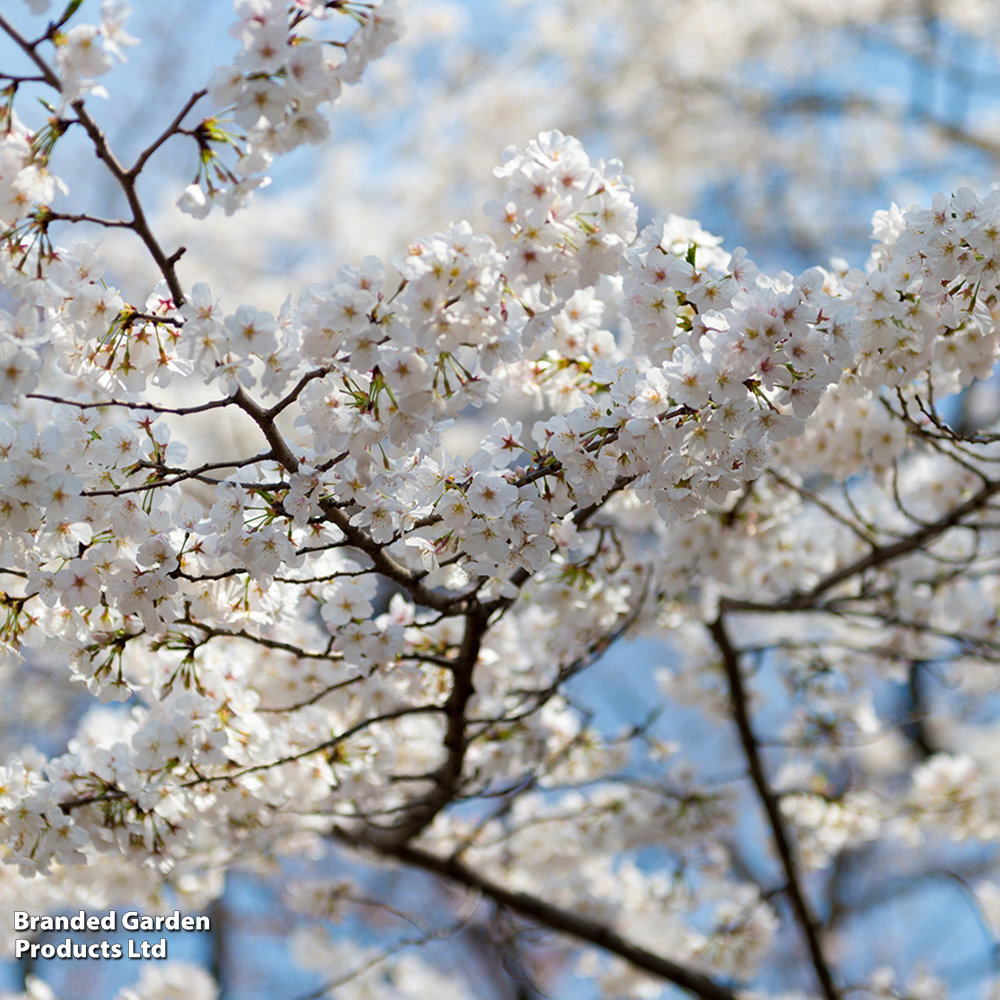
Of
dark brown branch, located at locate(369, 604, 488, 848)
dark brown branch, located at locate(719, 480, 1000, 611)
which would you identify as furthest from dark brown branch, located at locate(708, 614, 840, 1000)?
dark brown branch, located at locate(369, 604, 488, 848)

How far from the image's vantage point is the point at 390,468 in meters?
1.52

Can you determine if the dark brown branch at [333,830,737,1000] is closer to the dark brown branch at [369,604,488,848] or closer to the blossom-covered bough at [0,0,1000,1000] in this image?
the blossom-covered bough at [0,0,1000,1000]

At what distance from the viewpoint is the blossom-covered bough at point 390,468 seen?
50.8 inches

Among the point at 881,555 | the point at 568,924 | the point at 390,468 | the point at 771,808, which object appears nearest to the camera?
the point at 390,468

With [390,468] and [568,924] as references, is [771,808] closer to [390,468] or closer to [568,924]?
[568,924]

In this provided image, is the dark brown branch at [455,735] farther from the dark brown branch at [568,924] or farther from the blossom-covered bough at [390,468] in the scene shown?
A: the dark brown branch at [568,924]

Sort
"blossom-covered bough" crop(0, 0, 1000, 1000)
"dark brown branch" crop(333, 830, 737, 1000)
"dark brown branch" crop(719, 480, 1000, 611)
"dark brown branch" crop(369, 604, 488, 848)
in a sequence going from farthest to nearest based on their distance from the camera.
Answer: "dark brown branch" crop(333, 830, 737, 1000) → "dark brown branch" crop(719, 480, 1000, 611) → "dark brown branch" crop(369, 604, 488, 848) → "blossom-covered bough" crop(0, 0, 1000, 1000)

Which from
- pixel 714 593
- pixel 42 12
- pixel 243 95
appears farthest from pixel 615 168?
pixel 714 593

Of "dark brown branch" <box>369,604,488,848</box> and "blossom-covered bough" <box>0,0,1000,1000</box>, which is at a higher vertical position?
Result: "blossom-covered bough" <box>0,0,1000,1000</box>

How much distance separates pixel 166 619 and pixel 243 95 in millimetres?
911

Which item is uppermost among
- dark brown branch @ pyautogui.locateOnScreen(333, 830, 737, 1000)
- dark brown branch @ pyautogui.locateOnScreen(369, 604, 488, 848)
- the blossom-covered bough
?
the blossom-covered bough

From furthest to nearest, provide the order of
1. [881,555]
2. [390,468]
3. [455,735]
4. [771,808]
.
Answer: [771,808], [881,555], [455,735], [390,468]

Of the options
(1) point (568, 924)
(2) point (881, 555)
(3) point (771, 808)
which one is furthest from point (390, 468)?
(3) point (771, 808)

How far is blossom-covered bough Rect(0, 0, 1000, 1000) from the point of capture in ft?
4.23
